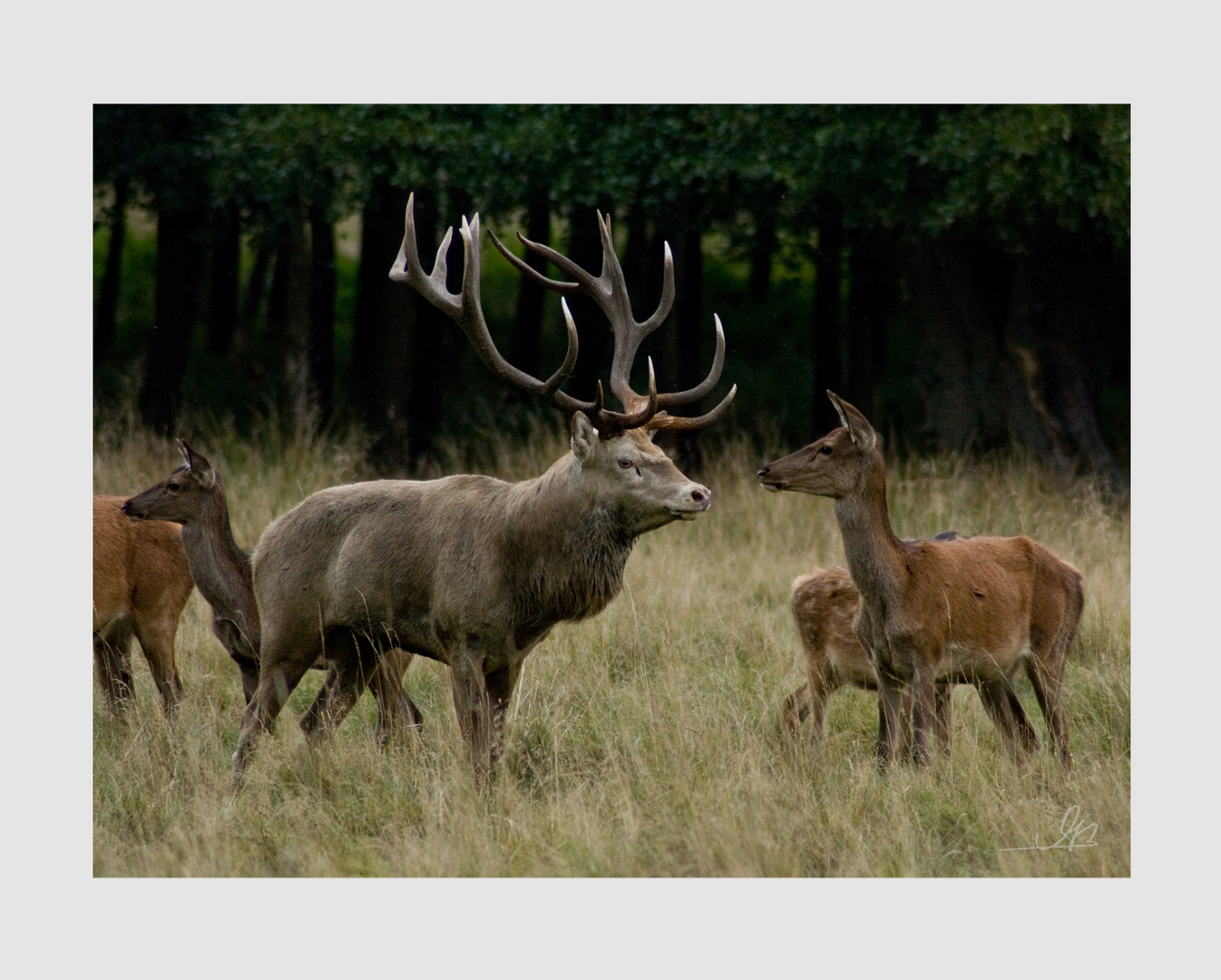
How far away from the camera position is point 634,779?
5.61 meters

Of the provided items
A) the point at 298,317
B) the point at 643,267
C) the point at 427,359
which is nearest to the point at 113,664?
the point at 298,317

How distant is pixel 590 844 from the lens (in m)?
4.96

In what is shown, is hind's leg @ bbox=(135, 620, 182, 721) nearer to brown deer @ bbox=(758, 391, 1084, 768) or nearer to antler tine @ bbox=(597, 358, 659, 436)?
antler tine @ bbox=(597, 358, 659, 436)

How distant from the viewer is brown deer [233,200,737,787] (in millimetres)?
5379

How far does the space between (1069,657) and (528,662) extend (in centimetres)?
281

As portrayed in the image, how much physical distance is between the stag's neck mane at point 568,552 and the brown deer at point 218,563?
41.2 inches

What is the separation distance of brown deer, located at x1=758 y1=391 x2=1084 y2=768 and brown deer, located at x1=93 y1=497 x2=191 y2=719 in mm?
3040

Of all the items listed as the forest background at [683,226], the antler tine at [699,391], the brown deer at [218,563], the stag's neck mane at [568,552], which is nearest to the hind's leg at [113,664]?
the brown deer at [218,563]

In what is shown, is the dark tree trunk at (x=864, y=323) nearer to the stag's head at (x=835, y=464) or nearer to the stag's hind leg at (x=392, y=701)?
the stag's head at (x=835, y=464)

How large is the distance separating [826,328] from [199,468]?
1161cm

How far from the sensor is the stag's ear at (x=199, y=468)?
21.2 feet

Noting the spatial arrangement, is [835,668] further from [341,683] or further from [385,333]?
[385,333]

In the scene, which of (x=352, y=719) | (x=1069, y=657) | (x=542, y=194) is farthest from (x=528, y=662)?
(x=542, y=194)

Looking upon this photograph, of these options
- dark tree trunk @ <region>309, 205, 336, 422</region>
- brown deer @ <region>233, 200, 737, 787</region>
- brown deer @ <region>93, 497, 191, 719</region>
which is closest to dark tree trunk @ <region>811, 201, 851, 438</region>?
dark tree trunk @ <region>309, 205, 336, 422</region>
